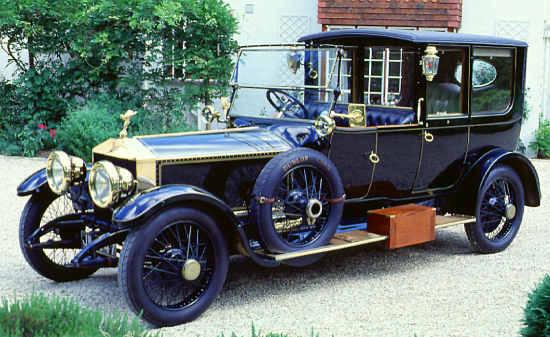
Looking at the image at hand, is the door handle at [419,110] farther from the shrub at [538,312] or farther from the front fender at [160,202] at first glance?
the shrub at [538,312]

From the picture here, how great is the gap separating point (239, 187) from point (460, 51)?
2.41 m

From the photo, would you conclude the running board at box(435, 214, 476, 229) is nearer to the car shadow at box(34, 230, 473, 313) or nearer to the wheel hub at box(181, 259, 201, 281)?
the car shadow at box(34, 230, 473, 313)

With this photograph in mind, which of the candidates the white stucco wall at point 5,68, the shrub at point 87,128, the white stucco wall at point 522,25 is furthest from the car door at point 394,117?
the white stucco wall at point 5,68

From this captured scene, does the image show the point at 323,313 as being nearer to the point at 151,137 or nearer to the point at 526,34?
the point at 151,137

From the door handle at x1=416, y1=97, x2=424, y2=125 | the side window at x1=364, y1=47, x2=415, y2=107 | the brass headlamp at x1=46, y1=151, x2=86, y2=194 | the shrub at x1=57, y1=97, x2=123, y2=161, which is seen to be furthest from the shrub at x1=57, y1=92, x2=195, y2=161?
the door handle at x1=416, y1=97, x2=424, y2=125

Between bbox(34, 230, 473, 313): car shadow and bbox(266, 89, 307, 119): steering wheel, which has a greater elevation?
bbox(266, 89, 307, 119): steering wheel

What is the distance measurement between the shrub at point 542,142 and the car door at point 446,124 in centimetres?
682

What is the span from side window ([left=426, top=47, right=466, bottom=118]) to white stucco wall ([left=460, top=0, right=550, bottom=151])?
6762 millimetres

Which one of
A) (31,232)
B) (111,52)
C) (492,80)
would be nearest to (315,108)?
(492,80)

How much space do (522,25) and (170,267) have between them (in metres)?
9.87

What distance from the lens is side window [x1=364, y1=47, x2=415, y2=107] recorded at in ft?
21.8

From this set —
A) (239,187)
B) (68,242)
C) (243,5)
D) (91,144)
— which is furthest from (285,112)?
(243,5)

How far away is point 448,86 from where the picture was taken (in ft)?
21.7

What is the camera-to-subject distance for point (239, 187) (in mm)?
5590
